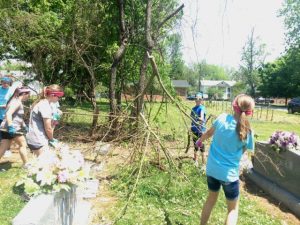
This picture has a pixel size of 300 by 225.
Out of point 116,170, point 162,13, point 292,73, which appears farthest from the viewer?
point 292,73

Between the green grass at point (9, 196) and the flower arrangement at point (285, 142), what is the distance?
4313mm

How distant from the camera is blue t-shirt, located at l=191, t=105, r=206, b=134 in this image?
784 centimetres

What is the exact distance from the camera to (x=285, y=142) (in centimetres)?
680

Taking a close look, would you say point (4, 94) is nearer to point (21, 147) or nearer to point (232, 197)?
point (21, 147)

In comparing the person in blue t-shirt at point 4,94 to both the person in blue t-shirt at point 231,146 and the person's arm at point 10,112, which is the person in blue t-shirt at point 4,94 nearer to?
the person's arm at point 10,112

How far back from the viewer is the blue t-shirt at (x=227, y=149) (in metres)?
4.32

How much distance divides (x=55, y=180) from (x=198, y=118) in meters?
4.51

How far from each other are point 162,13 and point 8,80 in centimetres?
498

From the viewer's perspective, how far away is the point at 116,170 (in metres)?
7.84

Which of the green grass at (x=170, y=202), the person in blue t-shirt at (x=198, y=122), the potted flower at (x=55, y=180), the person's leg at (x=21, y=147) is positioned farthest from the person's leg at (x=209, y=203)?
the person's leg at (x=21, y=147)

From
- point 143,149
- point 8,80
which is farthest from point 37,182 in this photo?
point 8,80

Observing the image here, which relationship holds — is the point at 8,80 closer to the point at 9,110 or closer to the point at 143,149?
the point at 9,110

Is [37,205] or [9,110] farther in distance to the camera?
[9,110]

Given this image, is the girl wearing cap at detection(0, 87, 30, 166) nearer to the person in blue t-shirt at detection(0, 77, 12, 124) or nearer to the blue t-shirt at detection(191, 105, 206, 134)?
the person in blue t-shirt at detection(0, 77, 12, 124)
